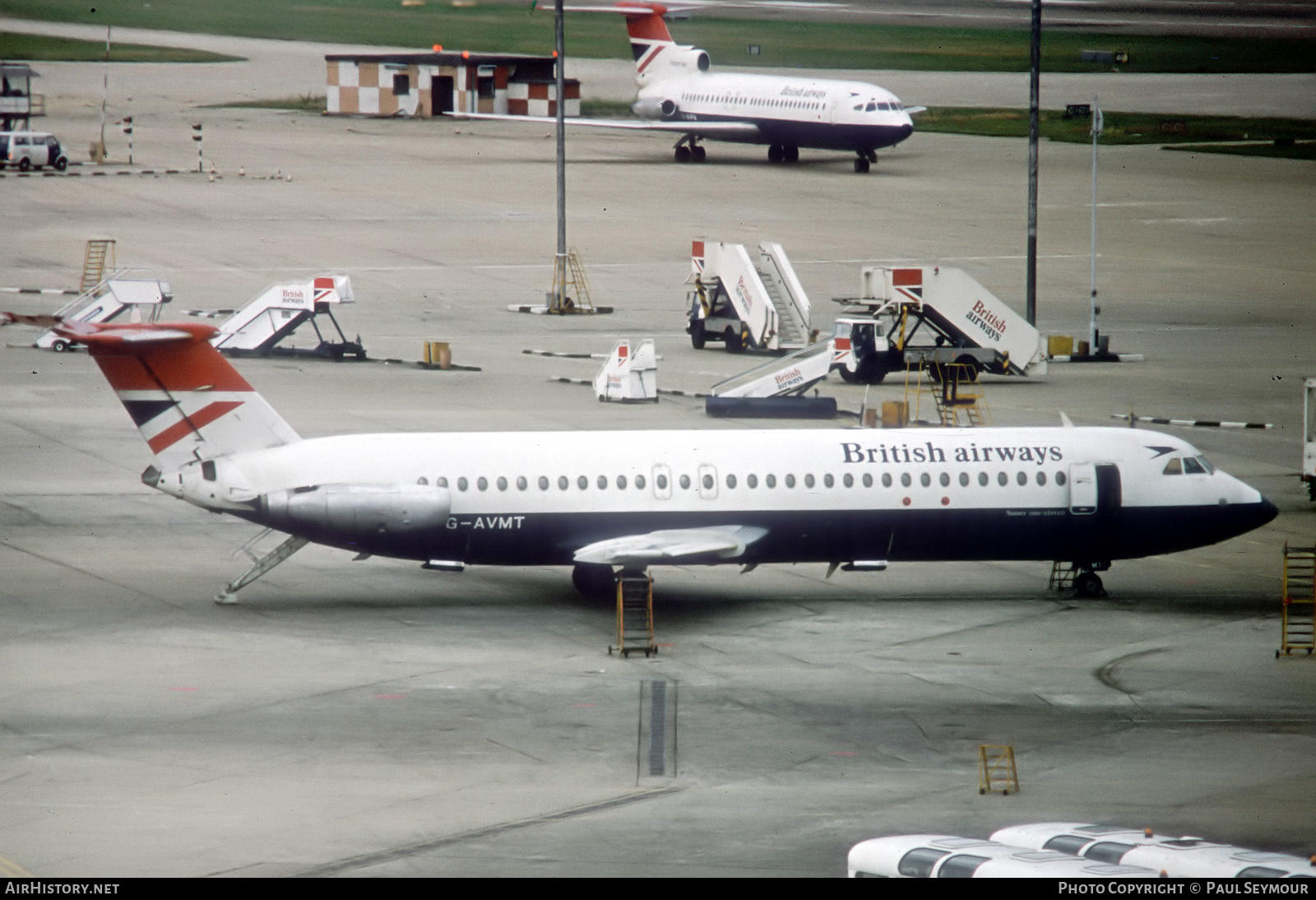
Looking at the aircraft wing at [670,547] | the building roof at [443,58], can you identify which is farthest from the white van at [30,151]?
the aircraft wing at [670,547]

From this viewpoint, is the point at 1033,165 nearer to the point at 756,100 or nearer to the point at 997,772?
the point at 997,772

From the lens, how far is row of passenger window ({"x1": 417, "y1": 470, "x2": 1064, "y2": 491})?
34.4 m

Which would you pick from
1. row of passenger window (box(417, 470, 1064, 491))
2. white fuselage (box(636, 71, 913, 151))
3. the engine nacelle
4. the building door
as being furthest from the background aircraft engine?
the building door

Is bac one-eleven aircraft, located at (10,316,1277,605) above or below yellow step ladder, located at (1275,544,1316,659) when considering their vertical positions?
above

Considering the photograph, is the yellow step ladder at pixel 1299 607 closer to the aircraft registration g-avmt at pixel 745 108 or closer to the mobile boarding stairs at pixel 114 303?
the mobile boarding stairs at pixel 114 303

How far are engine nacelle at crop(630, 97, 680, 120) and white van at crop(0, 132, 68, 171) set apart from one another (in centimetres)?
3109

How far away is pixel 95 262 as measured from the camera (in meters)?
74.9

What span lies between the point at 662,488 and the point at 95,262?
153 ft

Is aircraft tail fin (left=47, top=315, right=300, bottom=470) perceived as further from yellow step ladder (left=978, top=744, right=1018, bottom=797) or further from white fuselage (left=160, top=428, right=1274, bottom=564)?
yellow step ladder (left=978, top=744, right=1018, bottom=797)

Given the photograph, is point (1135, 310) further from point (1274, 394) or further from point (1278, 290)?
point (1274, 394)

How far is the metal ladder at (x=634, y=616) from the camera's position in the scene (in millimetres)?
32312

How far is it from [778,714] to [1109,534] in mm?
10262

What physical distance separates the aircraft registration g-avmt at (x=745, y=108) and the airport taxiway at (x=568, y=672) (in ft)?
94.3

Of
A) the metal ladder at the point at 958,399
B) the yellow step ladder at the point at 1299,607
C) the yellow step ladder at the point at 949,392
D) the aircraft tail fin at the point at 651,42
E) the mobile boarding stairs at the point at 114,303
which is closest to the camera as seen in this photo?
the yellow step ladder at the point at 1299,607
